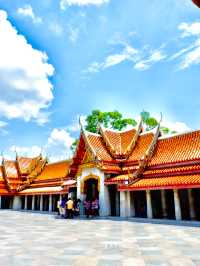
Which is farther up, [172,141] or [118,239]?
[172,141]

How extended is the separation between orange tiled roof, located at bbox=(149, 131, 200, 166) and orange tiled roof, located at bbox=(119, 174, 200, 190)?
1419 millimetres

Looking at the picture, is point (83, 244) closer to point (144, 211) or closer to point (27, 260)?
point (27, 260)

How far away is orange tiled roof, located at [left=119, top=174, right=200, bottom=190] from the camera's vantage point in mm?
14636

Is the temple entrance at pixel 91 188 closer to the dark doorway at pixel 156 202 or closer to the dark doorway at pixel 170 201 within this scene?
the dark doorway at pixel 156 202

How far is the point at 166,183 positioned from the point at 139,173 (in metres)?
3.15

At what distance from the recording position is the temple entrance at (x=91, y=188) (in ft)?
72.0

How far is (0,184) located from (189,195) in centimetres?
2772

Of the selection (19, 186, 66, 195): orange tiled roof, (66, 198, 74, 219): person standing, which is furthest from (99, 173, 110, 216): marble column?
(19, 186, 66, 195): orange tiled roof

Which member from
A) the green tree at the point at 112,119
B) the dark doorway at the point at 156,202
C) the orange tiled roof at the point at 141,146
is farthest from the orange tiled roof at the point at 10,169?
the dark doorway at the point at 156,202

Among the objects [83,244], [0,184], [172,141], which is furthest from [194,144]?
[0,184]

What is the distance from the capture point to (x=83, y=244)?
826 centimetres

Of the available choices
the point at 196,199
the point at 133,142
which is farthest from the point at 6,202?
the point at 196,199

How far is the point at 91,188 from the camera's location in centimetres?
2258

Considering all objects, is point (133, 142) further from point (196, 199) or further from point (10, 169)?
point (10, 169)
